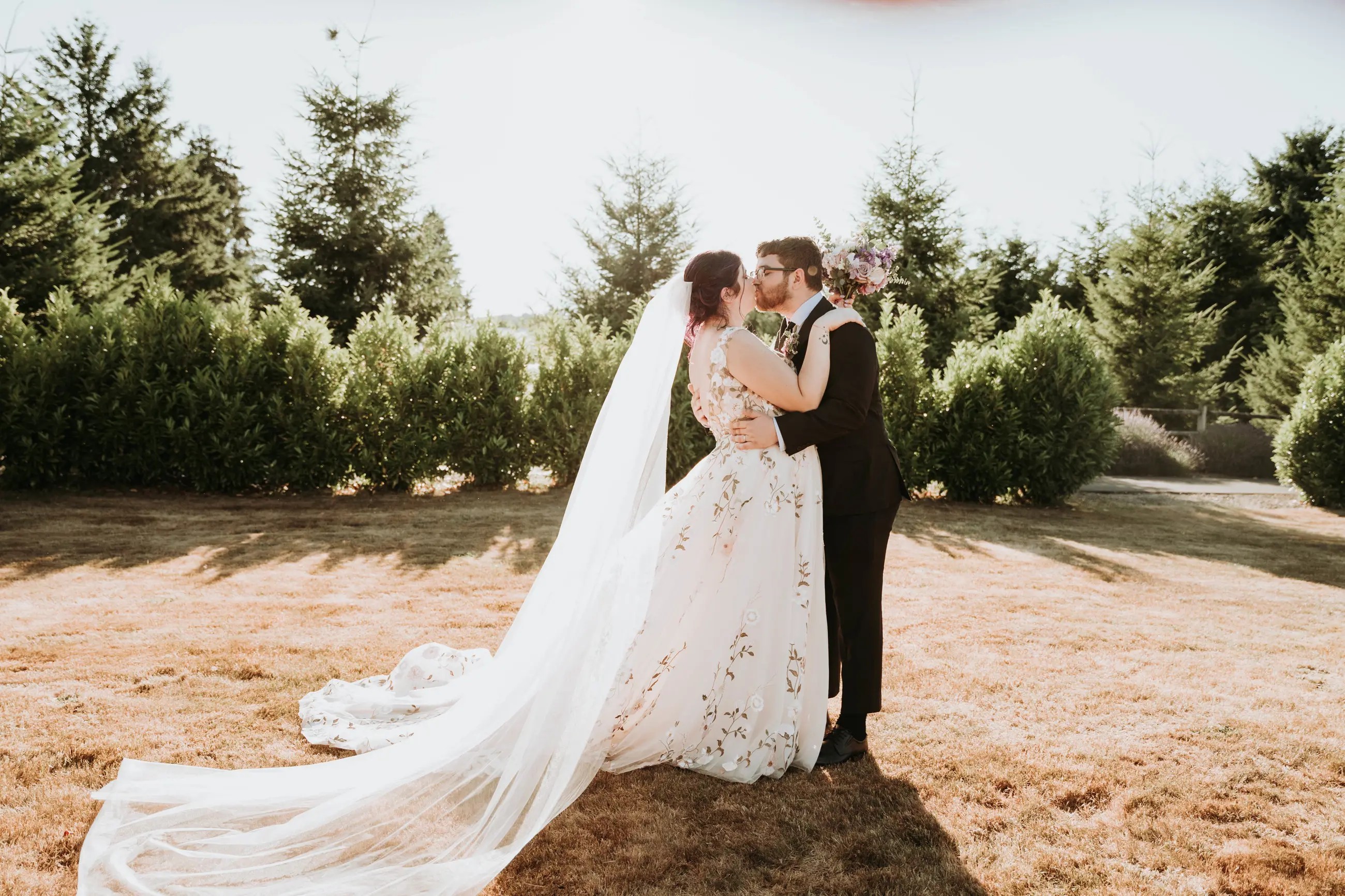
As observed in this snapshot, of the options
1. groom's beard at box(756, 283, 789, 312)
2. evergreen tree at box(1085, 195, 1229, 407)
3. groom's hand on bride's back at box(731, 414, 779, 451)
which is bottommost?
groom's hand on bride's back at box(731, 414, 779, 451)

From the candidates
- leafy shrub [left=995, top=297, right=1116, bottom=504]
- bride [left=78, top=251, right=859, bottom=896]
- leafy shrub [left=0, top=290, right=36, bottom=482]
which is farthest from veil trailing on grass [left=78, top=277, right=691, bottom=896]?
leafy shrub [left=0, top=290, right=36, bottom=482]

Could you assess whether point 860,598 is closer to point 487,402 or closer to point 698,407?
point 698,407

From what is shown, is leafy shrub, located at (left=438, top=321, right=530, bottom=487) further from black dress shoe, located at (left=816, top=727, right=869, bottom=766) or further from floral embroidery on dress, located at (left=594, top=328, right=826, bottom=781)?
black dress shoe, located at (left=816, top=727, right=869, bottom=766)

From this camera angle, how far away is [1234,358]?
2734cm

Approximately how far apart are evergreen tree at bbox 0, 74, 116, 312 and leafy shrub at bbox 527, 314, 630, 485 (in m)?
9.13

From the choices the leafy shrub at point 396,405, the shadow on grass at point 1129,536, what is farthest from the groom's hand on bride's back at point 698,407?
the leafy shrub at point 396,405

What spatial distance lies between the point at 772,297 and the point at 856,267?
42 cm

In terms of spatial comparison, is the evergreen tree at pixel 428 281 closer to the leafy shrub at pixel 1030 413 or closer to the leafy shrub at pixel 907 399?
the leafy shrub at pixel 907 399

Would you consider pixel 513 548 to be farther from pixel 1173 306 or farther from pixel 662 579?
pixel 1173 306

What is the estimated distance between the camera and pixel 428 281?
68.8 ft

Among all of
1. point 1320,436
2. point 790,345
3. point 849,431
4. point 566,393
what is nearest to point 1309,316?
point 1320,436

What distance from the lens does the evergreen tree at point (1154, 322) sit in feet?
69.5

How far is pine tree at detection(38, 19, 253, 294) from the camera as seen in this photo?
2436 cm

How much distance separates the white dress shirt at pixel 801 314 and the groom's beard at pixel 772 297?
83 millimetres
